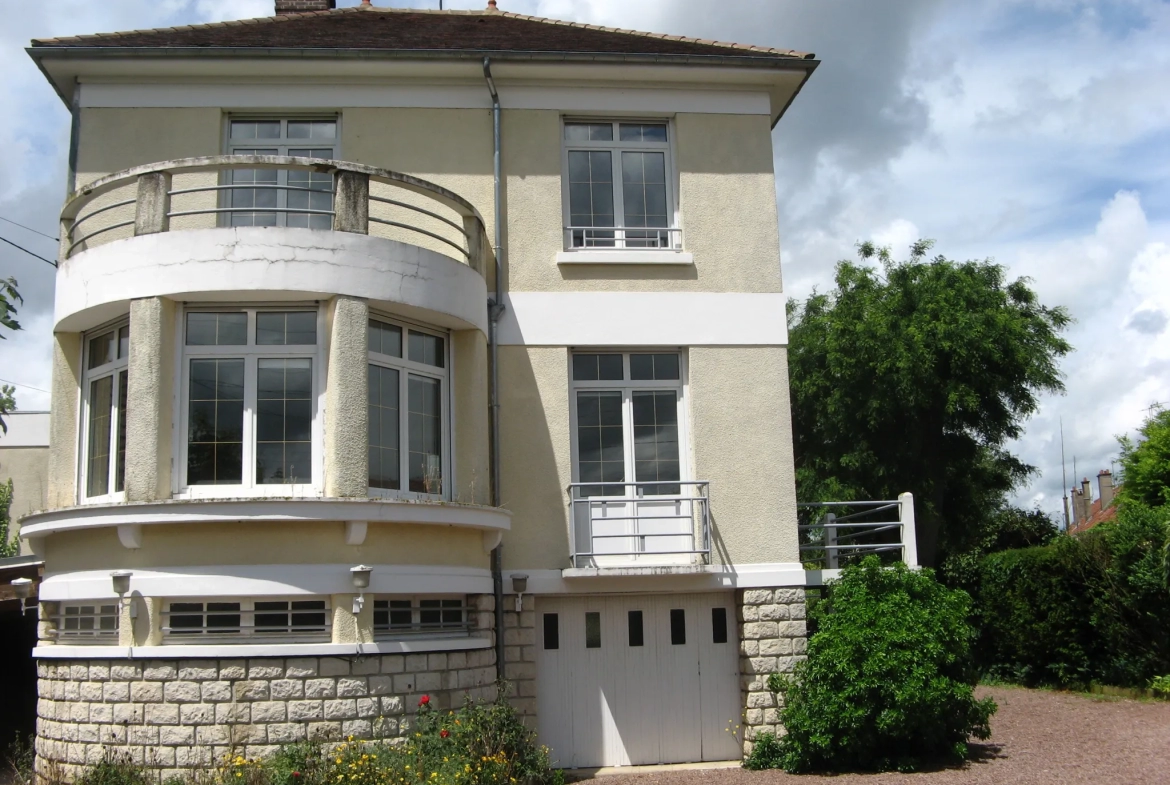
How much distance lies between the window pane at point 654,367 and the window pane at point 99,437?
5.96 m

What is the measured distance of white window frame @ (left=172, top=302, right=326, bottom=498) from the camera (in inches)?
423

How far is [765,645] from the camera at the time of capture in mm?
13180

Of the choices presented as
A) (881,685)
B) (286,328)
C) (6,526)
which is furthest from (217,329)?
(6,526)

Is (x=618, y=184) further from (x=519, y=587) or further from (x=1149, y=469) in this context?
(x=1149, y=469)

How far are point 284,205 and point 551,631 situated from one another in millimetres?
6028

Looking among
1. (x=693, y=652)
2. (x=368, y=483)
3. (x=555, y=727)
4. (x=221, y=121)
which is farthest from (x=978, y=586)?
(x=221, y=121)

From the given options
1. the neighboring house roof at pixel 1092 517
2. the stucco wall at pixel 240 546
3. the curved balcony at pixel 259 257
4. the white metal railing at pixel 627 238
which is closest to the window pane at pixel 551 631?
the stucco wall at pixel 240 546

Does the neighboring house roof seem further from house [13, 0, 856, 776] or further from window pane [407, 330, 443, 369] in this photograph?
window pane [407, 330, 443, 369]

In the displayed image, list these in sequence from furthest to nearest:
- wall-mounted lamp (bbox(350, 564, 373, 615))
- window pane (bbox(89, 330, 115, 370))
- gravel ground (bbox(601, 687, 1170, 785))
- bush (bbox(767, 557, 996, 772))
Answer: bush (bbox(767, 557, 996, 772)) < gravel ground (bbox(601, 687, 1170, 785)) < window pane (bbox(89, 330, 115, 370)) < wall-mounted lamp (bbox(350, 564, 373, 615))

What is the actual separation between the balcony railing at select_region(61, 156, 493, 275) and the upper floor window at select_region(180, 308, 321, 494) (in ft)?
3.78

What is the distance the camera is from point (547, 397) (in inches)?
525

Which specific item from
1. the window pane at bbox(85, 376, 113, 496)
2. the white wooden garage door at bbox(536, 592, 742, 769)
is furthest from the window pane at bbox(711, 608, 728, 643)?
the window pane at bbox(85, 376, 113, 496)

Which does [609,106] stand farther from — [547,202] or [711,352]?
[711,352]

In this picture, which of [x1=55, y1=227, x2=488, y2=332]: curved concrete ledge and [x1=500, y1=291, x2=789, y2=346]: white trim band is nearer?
[x1=55, y1=227, x2=488, y2=332]: curved concrete ledge
